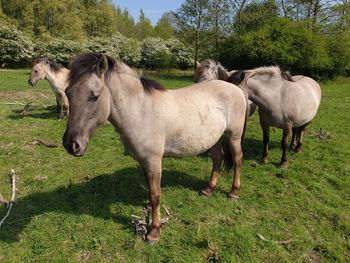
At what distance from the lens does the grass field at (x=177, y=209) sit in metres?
3.37

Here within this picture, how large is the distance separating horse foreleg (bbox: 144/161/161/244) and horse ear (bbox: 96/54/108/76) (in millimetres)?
1203

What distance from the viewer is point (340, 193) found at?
15.6 feet

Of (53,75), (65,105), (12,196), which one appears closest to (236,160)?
(12,196)

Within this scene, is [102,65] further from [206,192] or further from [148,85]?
[206,192]

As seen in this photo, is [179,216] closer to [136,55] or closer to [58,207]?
[58,207]

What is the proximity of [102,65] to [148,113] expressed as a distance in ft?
2.51

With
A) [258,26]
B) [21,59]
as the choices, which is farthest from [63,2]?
[258,26]

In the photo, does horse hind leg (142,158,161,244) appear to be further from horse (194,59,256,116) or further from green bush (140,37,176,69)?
green bush (140,37,176,69)

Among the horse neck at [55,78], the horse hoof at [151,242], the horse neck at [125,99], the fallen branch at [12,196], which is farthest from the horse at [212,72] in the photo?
the horse neck at [55,78]

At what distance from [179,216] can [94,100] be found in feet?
6.80

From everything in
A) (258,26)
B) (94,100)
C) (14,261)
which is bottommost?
(14,261)

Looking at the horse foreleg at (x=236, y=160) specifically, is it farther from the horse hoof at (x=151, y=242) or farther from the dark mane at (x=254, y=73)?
the horse hoof at (x=151, y=242)

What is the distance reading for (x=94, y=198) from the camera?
4414 mm

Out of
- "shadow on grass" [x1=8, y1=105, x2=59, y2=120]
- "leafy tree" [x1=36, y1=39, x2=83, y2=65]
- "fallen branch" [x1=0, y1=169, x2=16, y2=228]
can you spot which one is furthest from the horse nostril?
"leafy tree" [x1=36, y1=39, x2=83, y2=65]
